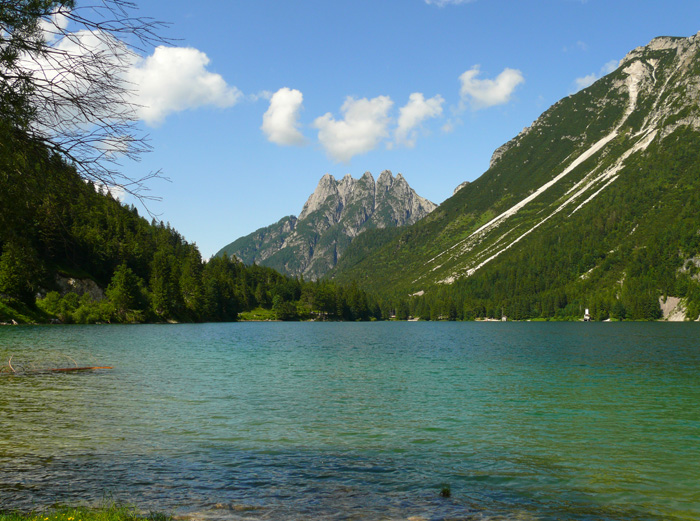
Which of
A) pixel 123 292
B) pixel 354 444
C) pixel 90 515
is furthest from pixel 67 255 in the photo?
pixel 123 292

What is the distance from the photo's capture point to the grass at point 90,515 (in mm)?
12375

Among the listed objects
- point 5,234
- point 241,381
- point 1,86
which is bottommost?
point 241,381

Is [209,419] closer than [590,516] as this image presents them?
No

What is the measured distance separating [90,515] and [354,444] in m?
12.3

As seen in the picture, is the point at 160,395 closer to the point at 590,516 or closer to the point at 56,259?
the point at 590,516

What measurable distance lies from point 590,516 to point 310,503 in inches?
320

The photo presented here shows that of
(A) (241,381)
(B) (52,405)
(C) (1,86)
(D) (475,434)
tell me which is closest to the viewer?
(C) (1,86)

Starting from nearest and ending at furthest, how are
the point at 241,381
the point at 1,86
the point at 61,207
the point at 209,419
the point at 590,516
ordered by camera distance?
the point at 1,86, the point at 61,207, the point at 590,516, the point at 209,419, the point at 241,381

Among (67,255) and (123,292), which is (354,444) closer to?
(67,255)

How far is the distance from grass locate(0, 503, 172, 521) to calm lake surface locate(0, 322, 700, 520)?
0.99 metres

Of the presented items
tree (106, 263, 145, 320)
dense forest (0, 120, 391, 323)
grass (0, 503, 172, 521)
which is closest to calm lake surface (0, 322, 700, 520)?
grass (0, 503, 172, 521)

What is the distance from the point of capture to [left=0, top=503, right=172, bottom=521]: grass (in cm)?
1238

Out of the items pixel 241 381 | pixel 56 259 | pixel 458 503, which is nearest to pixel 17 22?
pixel 458 503

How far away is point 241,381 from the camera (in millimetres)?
42844
